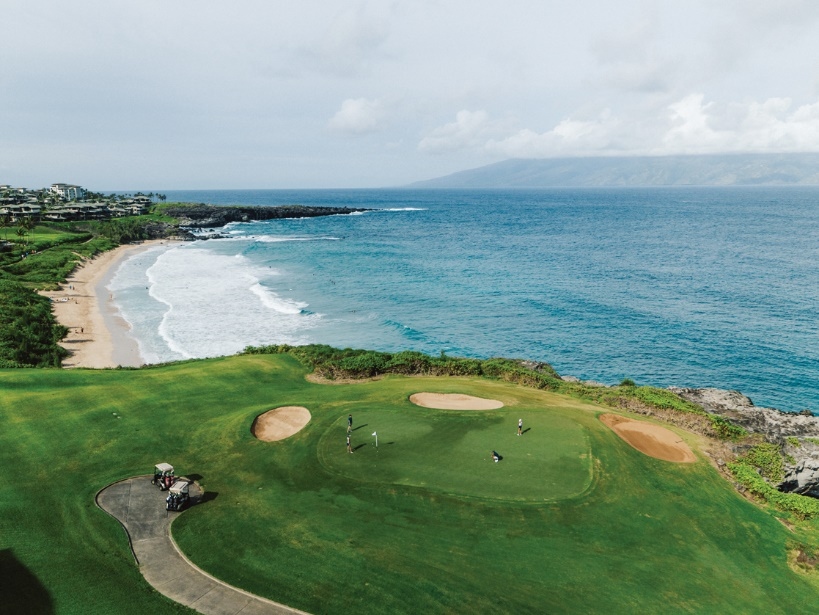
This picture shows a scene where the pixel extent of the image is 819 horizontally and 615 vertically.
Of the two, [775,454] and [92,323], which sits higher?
[92,323]

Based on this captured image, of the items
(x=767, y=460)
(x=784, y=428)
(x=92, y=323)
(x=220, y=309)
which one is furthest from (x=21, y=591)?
(x=220, y=309)

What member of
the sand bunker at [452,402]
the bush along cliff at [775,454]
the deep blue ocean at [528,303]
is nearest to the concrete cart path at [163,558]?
the sand bunker at [452,402]

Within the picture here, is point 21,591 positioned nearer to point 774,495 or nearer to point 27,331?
point 774,495

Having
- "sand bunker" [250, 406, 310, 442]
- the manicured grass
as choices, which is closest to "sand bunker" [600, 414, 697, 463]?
the manicured grass

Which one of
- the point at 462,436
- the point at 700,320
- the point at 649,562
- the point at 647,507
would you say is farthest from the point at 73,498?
the point at 700,320

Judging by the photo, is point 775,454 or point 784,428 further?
point 784,428

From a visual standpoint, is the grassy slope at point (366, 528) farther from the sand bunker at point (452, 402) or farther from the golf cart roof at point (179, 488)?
the sand bunker at point (452, 402)
